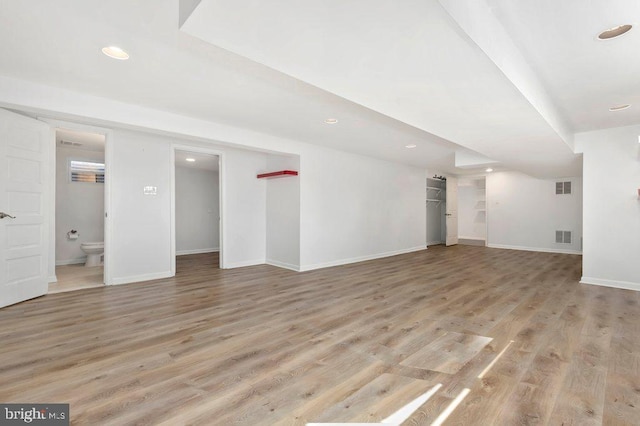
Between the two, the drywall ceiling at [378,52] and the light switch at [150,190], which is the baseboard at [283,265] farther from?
the drywall ceiling at [378,52]

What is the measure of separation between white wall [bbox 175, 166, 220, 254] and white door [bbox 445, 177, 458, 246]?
23.4 ft

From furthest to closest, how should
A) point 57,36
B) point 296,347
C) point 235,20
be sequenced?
point 296,347, point 57,36, point 235,20

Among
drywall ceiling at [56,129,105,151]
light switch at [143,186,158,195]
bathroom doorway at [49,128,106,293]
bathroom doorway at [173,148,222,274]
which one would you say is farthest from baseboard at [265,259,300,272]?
drywall ceiling at [56,129,105,151]

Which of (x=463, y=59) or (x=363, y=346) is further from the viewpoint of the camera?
(x=363, y=346)

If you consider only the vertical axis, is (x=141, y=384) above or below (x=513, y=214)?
below

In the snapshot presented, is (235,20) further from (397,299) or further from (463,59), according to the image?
(397,299)

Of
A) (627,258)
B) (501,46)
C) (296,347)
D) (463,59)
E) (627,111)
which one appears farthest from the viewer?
(627,258)

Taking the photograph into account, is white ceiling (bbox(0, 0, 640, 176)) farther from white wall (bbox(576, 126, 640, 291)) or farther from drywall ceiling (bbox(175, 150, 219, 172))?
drywall ceiling (bbox(175, 150, 219, 172))

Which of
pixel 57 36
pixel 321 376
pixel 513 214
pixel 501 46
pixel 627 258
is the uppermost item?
pixel 57 36

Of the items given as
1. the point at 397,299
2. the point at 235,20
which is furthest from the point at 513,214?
the point at 235,20

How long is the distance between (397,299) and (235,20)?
348cm

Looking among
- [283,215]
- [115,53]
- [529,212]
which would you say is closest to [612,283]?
[529,212]

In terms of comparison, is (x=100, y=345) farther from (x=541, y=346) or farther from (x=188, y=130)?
(x=541, y=346)

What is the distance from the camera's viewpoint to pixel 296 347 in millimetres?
2564
